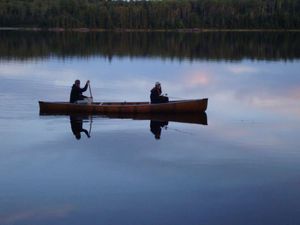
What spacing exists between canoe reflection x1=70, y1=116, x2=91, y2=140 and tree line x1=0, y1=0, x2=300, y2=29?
134634 millimetres

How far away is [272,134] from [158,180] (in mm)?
8156

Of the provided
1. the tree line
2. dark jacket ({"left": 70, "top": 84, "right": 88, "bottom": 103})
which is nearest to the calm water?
dark jacket ({"left": 70, "top": 84, "right": 88, "bottom": 103})

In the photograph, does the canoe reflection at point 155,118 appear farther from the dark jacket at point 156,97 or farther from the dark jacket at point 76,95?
the dark jacket at point 76,95

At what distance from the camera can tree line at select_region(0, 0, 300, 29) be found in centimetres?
16112

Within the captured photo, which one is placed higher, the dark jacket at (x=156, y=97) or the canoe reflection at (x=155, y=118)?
the dark jacket at (x=156, y=97)

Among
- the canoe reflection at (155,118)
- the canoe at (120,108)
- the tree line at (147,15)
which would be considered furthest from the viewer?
the tree line at (147,15)

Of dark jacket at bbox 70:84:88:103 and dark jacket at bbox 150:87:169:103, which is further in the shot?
dark jacket at bbox 70:84:88:103

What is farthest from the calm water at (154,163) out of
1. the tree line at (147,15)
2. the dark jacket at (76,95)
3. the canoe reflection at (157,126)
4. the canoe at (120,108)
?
the tree line at (147,15)

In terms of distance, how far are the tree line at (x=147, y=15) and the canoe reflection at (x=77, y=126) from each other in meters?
135

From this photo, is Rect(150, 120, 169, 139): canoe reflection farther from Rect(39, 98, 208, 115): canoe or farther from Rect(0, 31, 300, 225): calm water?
Rect(39, 98, 208, 115): canoe

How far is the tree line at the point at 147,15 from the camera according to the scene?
161m

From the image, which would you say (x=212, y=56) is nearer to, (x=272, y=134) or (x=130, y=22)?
(x=272, y=134)

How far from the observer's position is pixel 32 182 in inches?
642

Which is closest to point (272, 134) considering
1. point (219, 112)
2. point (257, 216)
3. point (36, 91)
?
point (219, 112)
